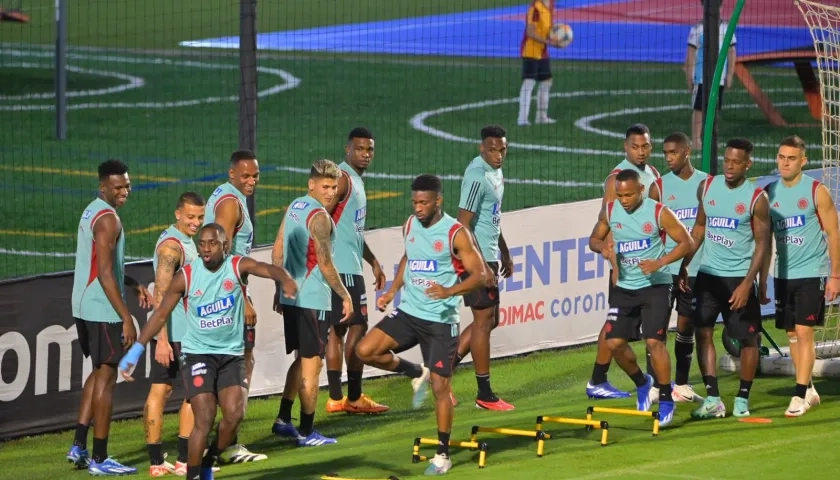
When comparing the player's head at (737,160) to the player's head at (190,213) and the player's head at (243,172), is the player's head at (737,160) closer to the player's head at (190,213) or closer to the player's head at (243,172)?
the player's head at (243,172)

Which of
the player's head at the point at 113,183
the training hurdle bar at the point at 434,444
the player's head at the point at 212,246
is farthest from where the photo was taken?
the player's head at the point at 113,183

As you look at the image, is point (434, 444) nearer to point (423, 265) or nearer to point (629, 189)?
point (423, 265)

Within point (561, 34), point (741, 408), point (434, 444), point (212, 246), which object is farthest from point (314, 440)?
point (561, 34)

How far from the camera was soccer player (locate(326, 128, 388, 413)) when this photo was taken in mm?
11750

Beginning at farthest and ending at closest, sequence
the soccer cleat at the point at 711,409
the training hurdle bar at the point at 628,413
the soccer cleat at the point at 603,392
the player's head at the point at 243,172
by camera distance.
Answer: the soccer cleat at the point at 603,392 → the soccer cleat at the point at 711,409 → the player's head at the point at 243,172 → the training hurdle bar at the point at 628,413

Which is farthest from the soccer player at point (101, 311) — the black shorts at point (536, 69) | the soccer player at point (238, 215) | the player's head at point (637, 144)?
the black shorts at point (536, 69)

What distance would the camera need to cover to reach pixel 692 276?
1223cm

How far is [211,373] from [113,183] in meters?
1.82

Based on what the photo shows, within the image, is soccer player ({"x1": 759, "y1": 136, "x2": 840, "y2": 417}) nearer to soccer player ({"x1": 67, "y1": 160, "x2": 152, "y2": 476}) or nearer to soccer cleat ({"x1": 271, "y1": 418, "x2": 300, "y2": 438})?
soccer cleat ({"x1": 271, "y1": 418, "x2": 300, "y2": 438})

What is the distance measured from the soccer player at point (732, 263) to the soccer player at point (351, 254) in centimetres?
261

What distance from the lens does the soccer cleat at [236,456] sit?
1043cm

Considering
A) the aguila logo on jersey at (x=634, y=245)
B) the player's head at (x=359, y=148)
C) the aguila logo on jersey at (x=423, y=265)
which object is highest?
the player's head at (x=359, y=148)

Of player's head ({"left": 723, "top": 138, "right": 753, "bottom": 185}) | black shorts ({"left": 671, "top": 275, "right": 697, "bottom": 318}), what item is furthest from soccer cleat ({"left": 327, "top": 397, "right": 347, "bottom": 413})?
player's head ({"left": 723, "top": 138, "right": 753, "bottom": 185})

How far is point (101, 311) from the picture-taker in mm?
10438
